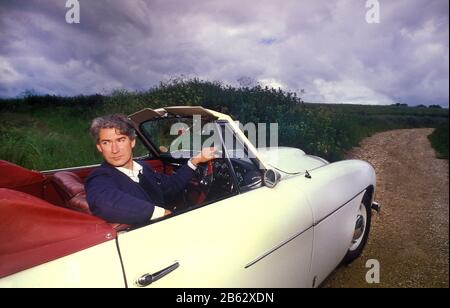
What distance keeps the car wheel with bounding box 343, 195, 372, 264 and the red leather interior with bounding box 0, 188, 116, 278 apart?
8.96ft

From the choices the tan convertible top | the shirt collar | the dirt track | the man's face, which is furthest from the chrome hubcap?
the man's face

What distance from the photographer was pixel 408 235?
3838mm

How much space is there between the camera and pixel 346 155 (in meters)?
9.28

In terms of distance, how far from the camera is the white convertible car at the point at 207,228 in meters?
1.12

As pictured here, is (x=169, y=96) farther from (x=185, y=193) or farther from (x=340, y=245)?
(x=340, y=245)

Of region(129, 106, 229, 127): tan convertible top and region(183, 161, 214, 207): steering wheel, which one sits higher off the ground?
region(129, 106, 229, 127): tan convertible top

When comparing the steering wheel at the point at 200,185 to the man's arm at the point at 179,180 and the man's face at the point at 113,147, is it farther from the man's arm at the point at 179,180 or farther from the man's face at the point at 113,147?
the man's face at the point at 113,147

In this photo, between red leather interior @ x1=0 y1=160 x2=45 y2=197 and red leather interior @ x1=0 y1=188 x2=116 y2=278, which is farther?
red leather interior @ x1=0 y1=160 x2=45 y2=197

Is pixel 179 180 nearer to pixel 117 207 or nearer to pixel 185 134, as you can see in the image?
pixel 185 134

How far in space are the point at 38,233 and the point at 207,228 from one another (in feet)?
2.49

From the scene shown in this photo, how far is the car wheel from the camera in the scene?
308 cm

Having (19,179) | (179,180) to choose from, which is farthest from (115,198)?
(19,179)

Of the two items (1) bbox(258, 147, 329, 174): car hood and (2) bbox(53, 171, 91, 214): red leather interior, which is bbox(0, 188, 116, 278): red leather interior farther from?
(1) bbox(258, 147, 329, 174): car hood
